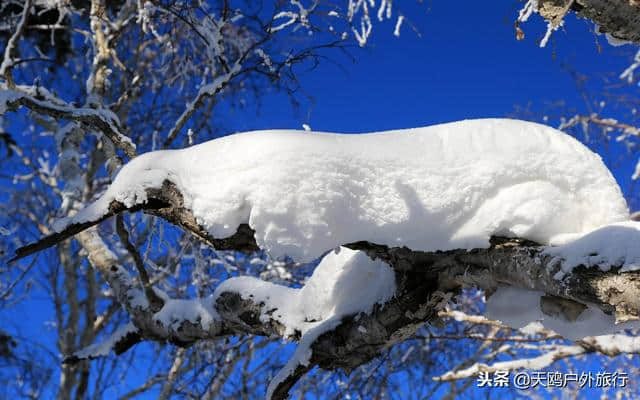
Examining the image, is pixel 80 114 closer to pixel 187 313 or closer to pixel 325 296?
pixel 187 313

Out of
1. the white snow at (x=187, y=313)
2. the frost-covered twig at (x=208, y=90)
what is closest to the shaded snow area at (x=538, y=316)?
the white snow at (x=187, y=313)

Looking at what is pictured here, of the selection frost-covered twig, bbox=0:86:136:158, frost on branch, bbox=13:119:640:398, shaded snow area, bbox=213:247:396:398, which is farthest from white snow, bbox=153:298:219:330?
frost on branch, bbox=13:119:640:398

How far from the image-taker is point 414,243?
1788 millimetres

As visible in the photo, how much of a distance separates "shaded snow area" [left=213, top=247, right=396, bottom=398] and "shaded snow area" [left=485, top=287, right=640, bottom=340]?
39 centimetres

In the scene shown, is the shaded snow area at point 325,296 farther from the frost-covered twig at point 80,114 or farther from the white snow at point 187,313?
the frost-covered twig at point 80,114

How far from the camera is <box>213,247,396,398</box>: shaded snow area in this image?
222 centimetres

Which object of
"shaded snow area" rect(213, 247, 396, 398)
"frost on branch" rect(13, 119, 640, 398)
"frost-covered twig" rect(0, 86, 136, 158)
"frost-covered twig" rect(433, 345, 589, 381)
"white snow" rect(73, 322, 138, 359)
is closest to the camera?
"frost on branch" rect(13, 119, 640, 398)

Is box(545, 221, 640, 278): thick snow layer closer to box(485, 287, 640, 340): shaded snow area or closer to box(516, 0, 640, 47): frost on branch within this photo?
box(485, 287, 640, 340): shaded snow area

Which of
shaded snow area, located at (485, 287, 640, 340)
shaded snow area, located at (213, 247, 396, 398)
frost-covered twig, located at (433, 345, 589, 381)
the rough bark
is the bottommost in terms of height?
frost-covered twig, located at (433, 345, 589, 381)

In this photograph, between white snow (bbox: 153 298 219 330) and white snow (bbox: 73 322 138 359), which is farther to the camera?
white snow (bbox: 73 322 138 359)

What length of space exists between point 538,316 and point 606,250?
45 cm

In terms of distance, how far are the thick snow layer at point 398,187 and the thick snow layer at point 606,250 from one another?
3.5 inches

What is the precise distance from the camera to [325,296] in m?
2.36

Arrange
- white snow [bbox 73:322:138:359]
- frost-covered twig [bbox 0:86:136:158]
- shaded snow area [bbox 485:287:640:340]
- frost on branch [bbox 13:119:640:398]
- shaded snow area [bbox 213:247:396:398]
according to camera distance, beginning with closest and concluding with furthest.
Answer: frost on branch [bbox 13:119:640:398] → shaded snow area [bbox 485:287:640:340] → shaded snow area [bbox 213:247:396:398] → frost-covered twig [bbox 0:86:136:158] → white snow [bbox 73:322:138:359]
